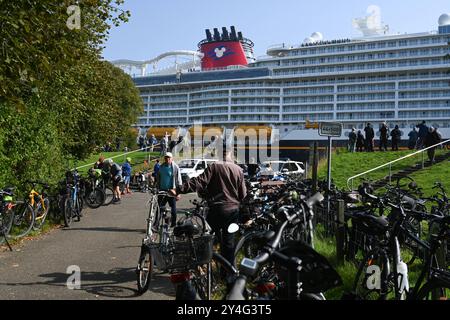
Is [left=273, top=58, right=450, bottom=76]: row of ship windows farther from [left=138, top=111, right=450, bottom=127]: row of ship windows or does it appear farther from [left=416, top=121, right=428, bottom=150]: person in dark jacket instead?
[left=416, top=121, right=428, bottom=150]: person in dark jacket

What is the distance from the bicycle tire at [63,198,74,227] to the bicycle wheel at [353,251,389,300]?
24.3 feet

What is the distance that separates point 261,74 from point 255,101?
209 inches

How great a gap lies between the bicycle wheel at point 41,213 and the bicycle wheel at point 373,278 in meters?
7.11

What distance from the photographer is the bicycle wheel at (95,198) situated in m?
13.7

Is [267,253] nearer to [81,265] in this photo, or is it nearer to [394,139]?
[81,265]

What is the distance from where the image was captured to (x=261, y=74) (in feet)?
261

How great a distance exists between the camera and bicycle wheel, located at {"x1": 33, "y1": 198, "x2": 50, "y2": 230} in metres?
9.54

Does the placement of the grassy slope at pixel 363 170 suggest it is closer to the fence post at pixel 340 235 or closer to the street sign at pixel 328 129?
the fence post at pixel 340 235

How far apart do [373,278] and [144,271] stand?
2.64m

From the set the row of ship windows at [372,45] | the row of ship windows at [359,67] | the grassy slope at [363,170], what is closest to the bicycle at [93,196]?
the grassy slope at [363,170]

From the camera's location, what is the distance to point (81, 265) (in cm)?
692

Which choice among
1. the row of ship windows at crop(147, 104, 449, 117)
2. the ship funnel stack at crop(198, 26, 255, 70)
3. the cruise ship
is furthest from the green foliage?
the ship funnel stack at crop(198, 26, 255, 70)
